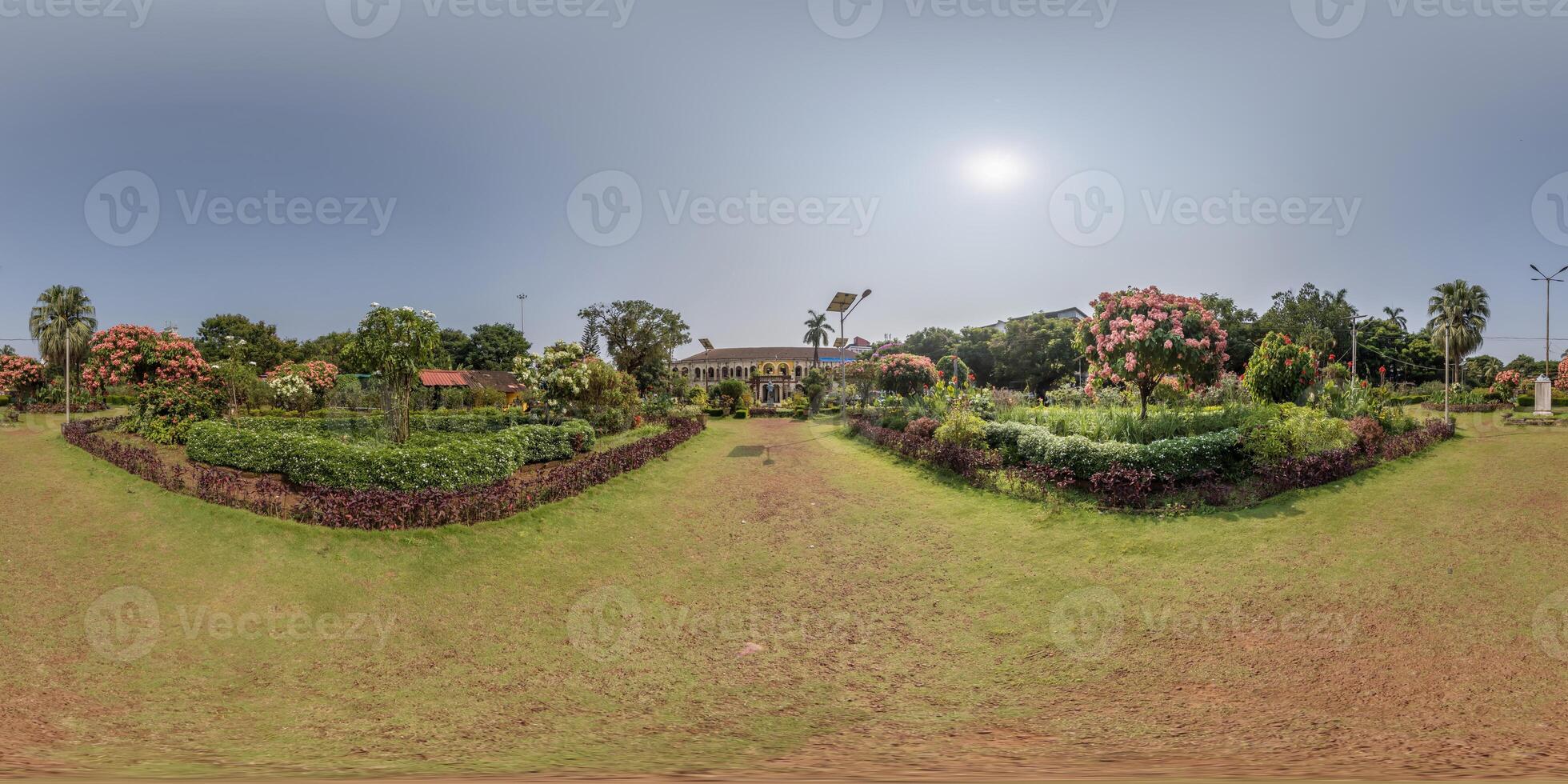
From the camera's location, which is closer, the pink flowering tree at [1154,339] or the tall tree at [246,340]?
the pink flowering tree at [1154,339]

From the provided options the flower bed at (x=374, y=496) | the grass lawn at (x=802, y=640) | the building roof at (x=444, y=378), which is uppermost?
the building roof at (x=444, y=378)

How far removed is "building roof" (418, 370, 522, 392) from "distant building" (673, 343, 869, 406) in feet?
63.6

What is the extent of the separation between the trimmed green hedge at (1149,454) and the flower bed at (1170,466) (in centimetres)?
1

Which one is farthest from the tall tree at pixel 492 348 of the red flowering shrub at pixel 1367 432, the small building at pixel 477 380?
the red flowering shrub at pixel 1367 432

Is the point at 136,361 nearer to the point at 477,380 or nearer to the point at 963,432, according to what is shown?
the point at 963,432

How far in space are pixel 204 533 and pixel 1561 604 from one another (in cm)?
1551

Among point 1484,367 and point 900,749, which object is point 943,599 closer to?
point 900,749

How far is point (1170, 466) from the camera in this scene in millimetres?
10711

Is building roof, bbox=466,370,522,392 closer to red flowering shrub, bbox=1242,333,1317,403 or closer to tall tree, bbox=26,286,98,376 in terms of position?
tall tree, bbox=26,286,98,376

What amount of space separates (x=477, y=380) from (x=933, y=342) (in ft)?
135

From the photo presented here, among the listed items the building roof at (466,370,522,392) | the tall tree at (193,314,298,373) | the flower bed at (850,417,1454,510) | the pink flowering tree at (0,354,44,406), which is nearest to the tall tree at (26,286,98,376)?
the pink flowering tree at (0,354,44,406)

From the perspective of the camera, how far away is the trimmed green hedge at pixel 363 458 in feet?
32.8

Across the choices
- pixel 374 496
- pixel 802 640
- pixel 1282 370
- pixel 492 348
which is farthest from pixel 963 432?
pixel 492 348

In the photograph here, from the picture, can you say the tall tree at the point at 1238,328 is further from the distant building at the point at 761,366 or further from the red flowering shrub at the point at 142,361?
the red flowering shrub at the point at 142,361
